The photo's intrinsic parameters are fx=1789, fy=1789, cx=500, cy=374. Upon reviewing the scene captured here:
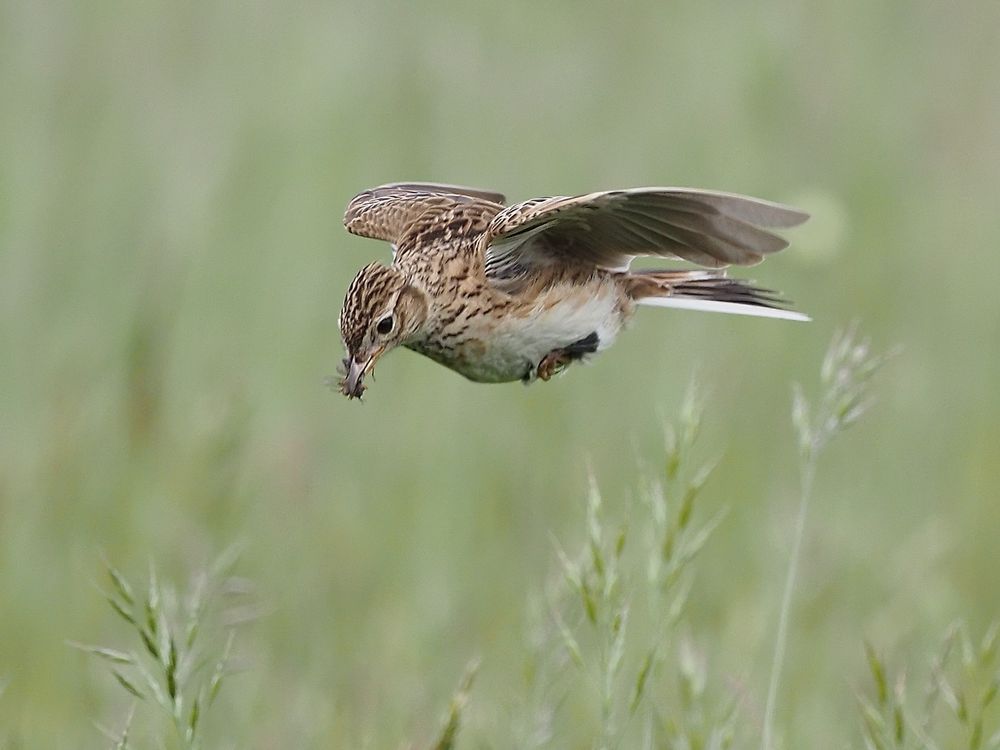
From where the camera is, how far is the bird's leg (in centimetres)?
383

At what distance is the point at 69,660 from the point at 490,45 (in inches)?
205

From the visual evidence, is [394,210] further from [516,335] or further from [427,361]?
[427,361]

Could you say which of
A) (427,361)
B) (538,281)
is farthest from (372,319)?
(427,361)

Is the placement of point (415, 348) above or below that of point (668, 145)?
below

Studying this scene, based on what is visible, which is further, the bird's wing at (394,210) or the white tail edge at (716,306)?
the bird's wing at (394,210)

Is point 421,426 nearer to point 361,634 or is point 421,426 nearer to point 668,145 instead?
point 361,634

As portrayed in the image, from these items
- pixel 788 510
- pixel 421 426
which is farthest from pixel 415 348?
pixel 421 426

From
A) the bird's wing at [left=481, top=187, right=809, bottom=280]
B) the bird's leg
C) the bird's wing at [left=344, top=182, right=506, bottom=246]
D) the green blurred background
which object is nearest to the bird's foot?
the bird's leg

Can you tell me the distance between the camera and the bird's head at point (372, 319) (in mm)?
3762

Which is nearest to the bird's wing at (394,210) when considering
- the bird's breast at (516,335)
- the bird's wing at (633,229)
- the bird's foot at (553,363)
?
the bird's wing at (633,229)

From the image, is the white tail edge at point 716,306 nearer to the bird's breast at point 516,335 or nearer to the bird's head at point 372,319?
the bird's breast at point 516,335

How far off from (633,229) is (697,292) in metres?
0.74

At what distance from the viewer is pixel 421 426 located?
682cm

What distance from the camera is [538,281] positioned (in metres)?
4.11
